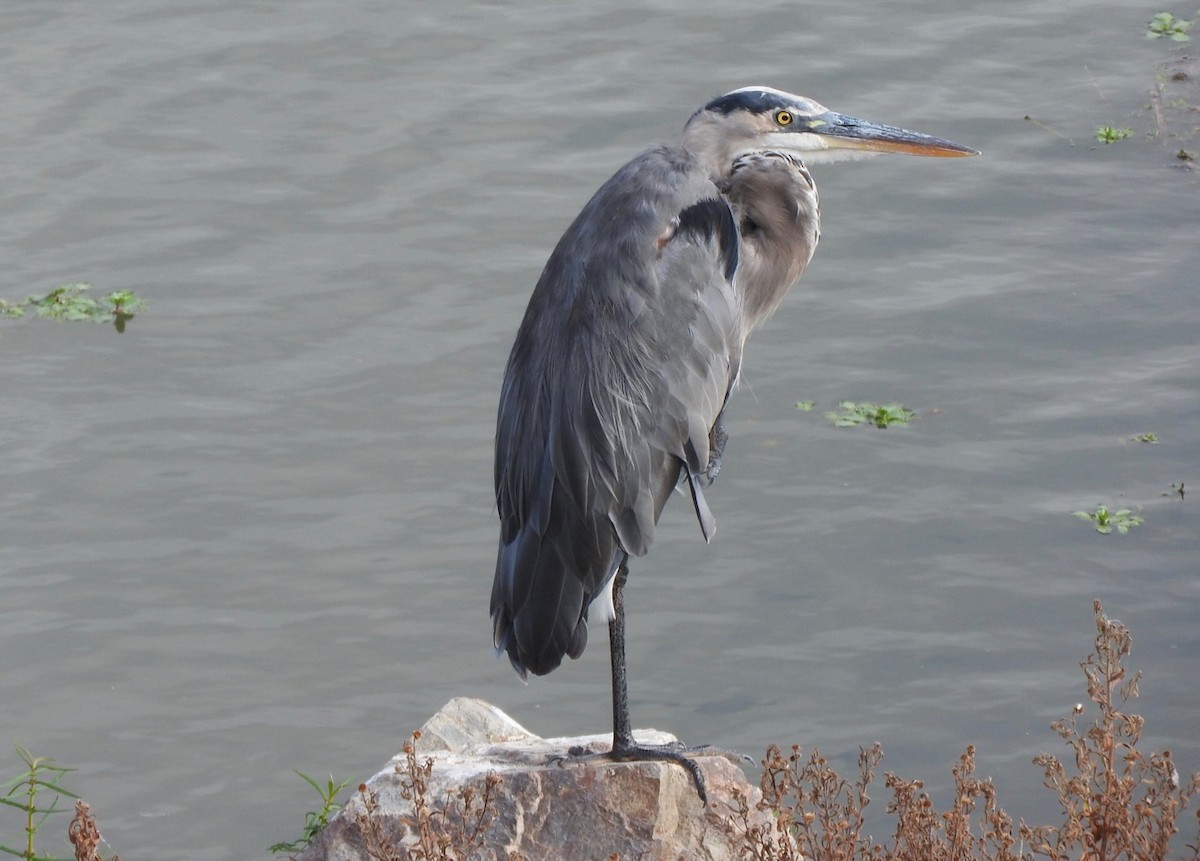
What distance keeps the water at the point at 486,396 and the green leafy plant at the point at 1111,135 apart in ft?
0.34

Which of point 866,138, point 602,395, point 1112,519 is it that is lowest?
point 1112,519

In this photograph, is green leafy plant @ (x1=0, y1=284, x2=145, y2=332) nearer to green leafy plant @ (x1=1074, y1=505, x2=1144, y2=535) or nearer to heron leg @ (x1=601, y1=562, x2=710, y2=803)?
heron leg @ (x1=601, y1=562, x2=710, y2=803)

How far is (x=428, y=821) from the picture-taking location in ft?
11.4

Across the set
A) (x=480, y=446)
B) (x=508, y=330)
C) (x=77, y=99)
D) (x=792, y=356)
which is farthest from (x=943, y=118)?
(x=77, y=99)

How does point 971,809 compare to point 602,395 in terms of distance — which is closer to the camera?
point 971,809

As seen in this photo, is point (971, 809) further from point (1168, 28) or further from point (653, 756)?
point (1168, 28)

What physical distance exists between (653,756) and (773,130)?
1609 mm

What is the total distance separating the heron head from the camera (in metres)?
4.45

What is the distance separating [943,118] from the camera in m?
8.71

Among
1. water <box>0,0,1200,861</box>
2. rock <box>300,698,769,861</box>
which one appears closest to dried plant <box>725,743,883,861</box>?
rock <box>300,698,769,861</box>

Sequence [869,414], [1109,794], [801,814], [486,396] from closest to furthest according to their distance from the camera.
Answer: [801,814] < [1109,794] < [869,414] < [486,396]

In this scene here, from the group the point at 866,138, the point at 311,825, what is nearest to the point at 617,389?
the point at 866,138

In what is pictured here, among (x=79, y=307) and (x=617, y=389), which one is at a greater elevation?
(x=617, y=389)

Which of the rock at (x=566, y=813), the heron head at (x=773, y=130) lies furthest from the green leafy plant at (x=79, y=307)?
the rock at (x=566, y=813)
